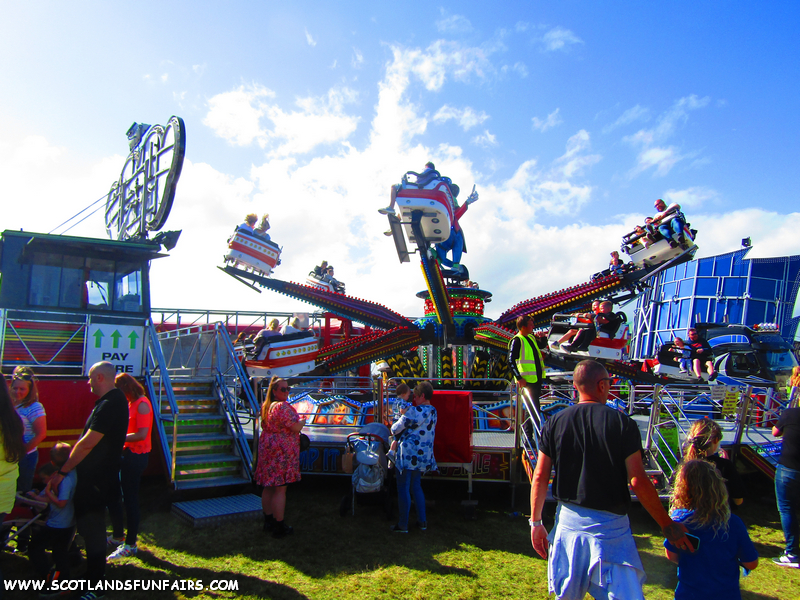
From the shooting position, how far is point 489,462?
23.4 feet

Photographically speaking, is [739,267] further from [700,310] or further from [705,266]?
[700,310]

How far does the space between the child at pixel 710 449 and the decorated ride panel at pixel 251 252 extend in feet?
26.8

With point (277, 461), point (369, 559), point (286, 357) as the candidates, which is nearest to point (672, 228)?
point (286, 357)

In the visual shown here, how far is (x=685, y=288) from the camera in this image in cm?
2381

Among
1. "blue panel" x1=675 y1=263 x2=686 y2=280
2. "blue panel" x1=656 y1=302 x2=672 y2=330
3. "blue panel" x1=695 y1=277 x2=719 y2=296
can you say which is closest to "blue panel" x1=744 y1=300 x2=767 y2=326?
"blue panel" x1=695 y1=277 x2=719 y2=296

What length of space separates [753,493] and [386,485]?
650 centimetres

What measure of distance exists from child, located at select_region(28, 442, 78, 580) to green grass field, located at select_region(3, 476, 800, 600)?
1.14 feet

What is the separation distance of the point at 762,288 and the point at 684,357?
52.2 ft

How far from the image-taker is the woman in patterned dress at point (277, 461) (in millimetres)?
5555

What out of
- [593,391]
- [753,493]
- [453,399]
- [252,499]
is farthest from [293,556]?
[753,493]

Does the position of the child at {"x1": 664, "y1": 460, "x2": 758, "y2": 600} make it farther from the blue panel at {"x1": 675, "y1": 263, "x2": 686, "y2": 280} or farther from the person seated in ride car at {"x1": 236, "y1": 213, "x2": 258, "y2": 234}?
the blue panel at {"x1": 675, "y1": 263, "x2": 686, "y2": 280}

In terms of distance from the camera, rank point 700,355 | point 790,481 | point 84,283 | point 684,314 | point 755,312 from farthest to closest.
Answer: point 684,314, point 755,312, point 700,355, point 84,283, point 790,481

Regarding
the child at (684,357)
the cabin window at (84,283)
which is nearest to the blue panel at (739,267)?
the child at (684,357)

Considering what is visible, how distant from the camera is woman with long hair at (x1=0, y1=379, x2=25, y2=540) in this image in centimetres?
341
